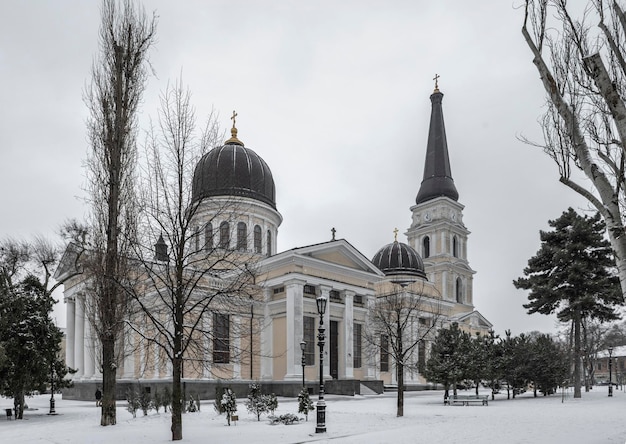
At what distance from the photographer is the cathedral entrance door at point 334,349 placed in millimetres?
41562

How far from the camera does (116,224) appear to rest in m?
18.5

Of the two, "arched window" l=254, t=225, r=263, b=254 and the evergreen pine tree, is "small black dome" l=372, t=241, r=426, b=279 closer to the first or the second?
"arched window" l=254, t=225, r=263, b=254

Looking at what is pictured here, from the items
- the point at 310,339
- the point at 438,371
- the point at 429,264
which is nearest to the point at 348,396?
the point at 310,339

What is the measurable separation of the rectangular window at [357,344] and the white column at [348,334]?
1.53m

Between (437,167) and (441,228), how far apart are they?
28.9ft

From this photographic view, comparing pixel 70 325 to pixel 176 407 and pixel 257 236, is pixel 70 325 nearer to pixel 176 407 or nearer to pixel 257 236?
pixel 257 236

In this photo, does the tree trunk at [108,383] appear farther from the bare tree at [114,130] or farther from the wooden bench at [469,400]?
the wooden bench at [469,400]

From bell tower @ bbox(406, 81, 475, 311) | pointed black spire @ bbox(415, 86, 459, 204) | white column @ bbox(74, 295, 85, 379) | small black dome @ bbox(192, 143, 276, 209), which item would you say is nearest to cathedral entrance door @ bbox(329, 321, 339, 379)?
small black dome @ bbox(192, 143, 276, 209)

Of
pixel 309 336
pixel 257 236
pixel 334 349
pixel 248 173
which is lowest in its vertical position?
pixel 334 349

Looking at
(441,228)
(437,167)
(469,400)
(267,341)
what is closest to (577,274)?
(469,400)

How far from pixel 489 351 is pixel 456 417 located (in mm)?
13048

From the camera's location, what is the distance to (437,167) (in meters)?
69.5

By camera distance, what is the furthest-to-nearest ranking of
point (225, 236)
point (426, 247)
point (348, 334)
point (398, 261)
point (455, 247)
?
point (426, 247)
point (455, 247)
point (398, 261)
point (348, 334)
point (225, 236)

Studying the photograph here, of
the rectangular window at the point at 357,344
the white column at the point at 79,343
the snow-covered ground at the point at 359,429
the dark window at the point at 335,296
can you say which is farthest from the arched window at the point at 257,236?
the snow-covered ground at the point at 359,429
